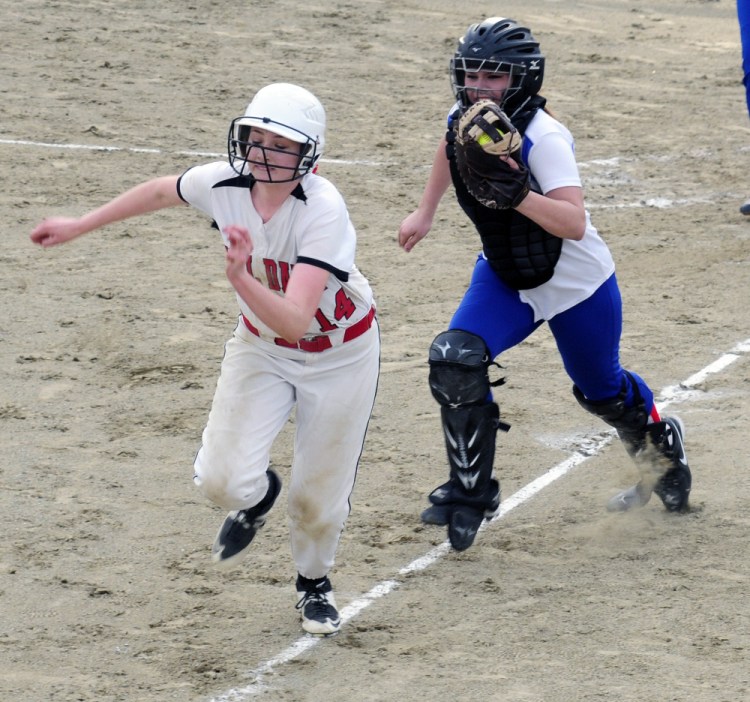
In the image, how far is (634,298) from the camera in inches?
352

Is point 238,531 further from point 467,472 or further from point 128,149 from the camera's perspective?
point 128,149

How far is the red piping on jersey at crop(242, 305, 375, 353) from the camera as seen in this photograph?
487 cm

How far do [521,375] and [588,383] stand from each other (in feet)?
6.51

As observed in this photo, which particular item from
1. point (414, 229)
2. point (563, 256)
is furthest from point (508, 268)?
point (414, 229)

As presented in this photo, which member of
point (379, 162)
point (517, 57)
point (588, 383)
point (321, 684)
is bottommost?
point (379, 162)

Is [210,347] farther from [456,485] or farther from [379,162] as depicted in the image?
[379,162]

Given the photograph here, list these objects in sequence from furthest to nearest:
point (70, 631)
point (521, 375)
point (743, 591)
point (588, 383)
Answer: point (521, 375) → point (588, 383) → point (743, 591) → point (70, 631)

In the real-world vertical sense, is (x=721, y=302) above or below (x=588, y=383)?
below

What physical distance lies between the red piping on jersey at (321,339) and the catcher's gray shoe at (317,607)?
90 cm

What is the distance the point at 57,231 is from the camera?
5051mm

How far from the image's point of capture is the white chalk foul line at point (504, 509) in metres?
4.76

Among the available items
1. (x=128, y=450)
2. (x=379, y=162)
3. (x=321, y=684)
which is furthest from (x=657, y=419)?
(x=379, y=162)

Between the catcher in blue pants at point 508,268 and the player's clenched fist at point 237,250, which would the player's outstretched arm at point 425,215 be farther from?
the player's clenched fist at point 237,250

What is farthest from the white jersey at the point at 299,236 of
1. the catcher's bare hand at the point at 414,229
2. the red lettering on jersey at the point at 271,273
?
the catcher's bare hand at the point at 414,229
